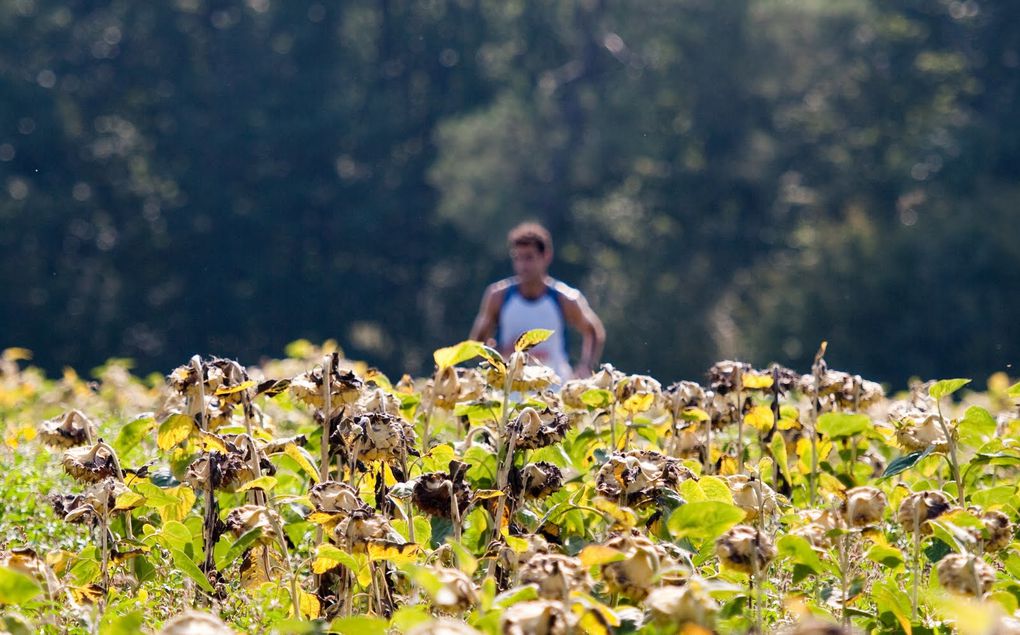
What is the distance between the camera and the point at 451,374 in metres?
3.22

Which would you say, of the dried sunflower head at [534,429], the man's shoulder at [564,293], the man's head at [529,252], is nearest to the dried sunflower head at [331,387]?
the dried sunflower head at [534,429]

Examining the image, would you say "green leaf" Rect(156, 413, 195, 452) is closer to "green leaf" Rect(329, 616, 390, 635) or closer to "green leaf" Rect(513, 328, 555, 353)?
"green leaf" Rect(513, 328, 555, 353)

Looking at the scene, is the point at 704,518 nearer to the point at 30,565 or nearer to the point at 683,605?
the point at 683,605

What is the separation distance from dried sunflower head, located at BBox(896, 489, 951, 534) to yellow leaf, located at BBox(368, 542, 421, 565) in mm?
694

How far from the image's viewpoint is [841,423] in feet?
10.9

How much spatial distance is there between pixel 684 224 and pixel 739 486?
74.6ft

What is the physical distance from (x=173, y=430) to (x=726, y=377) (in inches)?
44.5

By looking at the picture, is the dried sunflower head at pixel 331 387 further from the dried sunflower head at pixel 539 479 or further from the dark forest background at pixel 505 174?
the dark forest background at pixel 505 174

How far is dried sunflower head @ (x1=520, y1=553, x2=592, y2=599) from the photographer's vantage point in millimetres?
1935

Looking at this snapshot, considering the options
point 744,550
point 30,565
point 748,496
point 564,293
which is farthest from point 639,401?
point 564,293

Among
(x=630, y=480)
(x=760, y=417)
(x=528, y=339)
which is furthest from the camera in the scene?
(x=760, y=417)

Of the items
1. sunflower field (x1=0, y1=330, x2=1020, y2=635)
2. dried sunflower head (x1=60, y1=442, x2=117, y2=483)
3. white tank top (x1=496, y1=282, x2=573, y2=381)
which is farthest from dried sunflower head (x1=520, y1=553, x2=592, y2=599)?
white tank top (x1=496, y1=282, x2=573, y2=381)

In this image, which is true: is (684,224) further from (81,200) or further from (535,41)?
(81,200)

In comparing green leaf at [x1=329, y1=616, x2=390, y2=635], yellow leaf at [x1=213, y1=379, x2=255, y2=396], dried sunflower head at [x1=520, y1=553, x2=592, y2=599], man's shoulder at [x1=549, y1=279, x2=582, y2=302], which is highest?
man's shoulder at [x1=549, y1=279, x2=582, y2=302]
